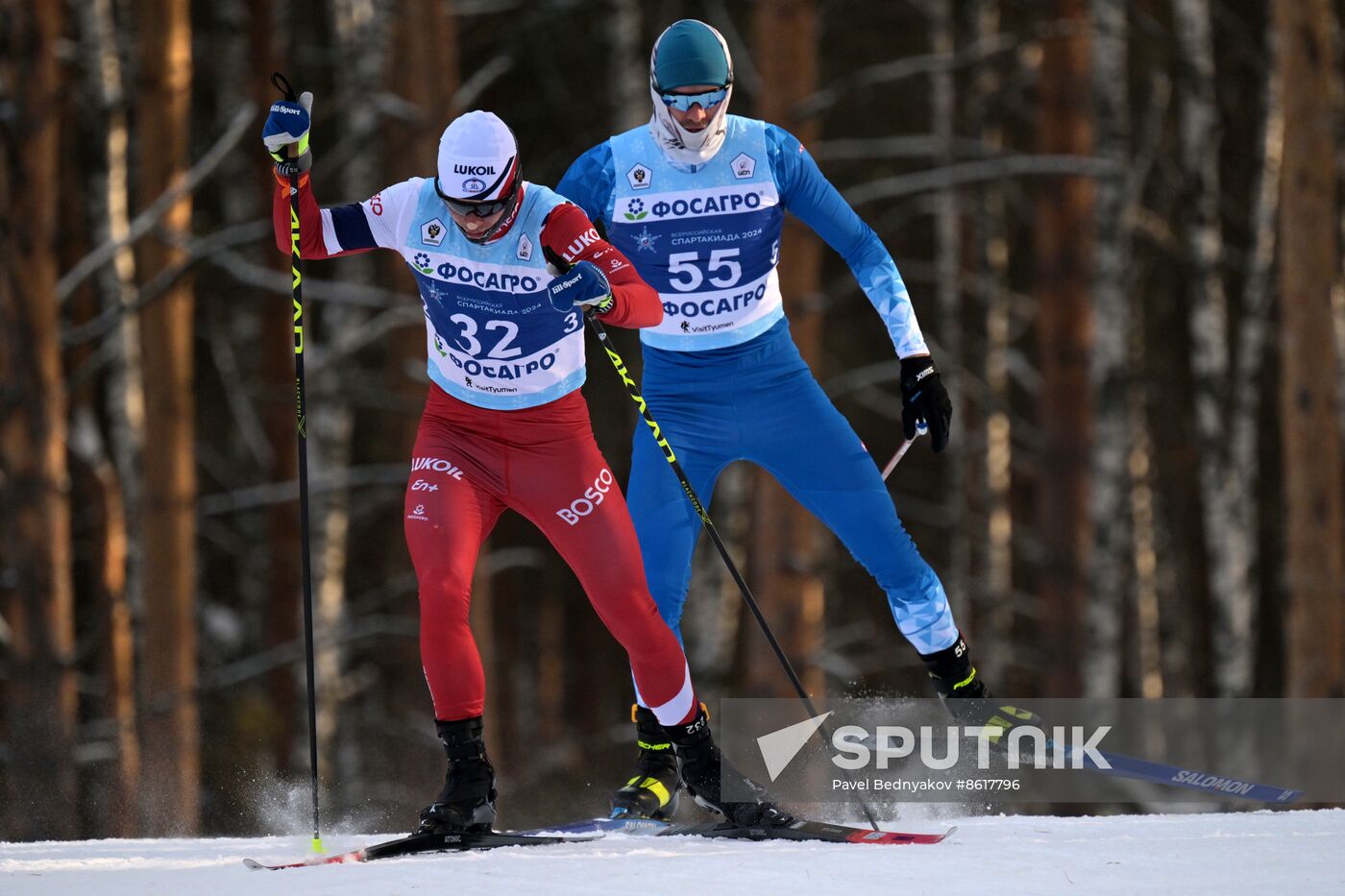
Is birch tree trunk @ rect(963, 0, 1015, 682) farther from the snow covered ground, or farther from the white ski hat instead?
the white ski hat

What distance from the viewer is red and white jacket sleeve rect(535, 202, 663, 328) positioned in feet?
17.9

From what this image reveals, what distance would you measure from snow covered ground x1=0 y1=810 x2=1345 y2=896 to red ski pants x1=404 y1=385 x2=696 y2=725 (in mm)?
576

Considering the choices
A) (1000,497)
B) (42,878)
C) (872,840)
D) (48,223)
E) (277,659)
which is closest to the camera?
(42,878)

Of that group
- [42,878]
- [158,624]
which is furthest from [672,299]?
[158,624]

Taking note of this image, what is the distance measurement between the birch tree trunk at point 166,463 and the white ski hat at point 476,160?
5.76m

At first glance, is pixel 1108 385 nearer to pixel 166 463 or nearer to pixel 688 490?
pixel 166 463

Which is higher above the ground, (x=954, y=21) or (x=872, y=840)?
(x=954, y=21)

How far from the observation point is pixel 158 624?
10922mm

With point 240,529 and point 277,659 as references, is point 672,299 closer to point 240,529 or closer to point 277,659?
point 277,659

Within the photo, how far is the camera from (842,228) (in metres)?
6.22

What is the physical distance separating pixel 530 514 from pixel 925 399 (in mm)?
1564

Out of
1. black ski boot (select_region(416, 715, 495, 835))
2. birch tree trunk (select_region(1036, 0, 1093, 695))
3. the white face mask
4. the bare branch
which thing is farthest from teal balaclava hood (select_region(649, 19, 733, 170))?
birch tree trunk (select_region(1036, 0, 1093, 695))

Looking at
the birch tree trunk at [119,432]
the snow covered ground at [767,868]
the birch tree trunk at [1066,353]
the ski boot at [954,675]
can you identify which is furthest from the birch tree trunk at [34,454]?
the birch tree trunk at [1066,353]

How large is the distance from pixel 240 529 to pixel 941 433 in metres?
13.5
